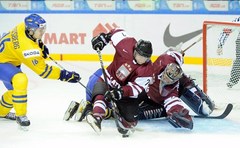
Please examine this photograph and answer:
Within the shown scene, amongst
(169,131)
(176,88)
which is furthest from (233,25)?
(169,131)

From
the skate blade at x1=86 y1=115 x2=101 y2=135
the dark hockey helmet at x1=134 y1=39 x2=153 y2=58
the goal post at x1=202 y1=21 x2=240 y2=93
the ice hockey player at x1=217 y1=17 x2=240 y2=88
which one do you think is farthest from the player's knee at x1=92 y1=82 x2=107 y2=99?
the ice hockey player at x1=217 y1=17 x2=240 y2=88

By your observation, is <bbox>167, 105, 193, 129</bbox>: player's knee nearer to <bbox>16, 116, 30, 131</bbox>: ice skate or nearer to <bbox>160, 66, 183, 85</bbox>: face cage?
<bbox>160, 66, 183, 85</bbox>: face cage

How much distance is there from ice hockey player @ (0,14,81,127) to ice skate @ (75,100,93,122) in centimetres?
21

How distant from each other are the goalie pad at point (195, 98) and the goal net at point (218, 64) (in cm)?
41

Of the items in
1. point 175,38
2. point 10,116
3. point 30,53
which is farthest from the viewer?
point 175,38

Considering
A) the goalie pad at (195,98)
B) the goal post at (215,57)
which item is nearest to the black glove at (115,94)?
the goalie pad at (195,98)

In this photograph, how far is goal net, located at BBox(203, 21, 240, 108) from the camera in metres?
5.25

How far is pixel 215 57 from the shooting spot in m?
5.30

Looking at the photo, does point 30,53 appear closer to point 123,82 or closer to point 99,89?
point 99,89

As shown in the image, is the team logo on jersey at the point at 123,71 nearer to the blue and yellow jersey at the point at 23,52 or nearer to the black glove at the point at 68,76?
the black glove at the point at 68,76

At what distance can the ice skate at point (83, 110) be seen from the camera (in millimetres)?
4617

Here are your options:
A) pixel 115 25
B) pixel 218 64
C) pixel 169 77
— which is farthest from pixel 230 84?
pixel 115 25

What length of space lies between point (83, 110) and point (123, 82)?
0.39m

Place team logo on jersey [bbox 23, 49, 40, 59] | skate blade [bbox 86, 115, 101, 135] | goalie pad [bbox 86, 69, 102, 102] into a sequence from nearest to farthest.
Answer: skate blade [bbox 86, 115, 101, 135] → team logo on jersey [bbox 23, 49, 40, 59] → goalie pad [bbox 86, 69, 102, 102]
